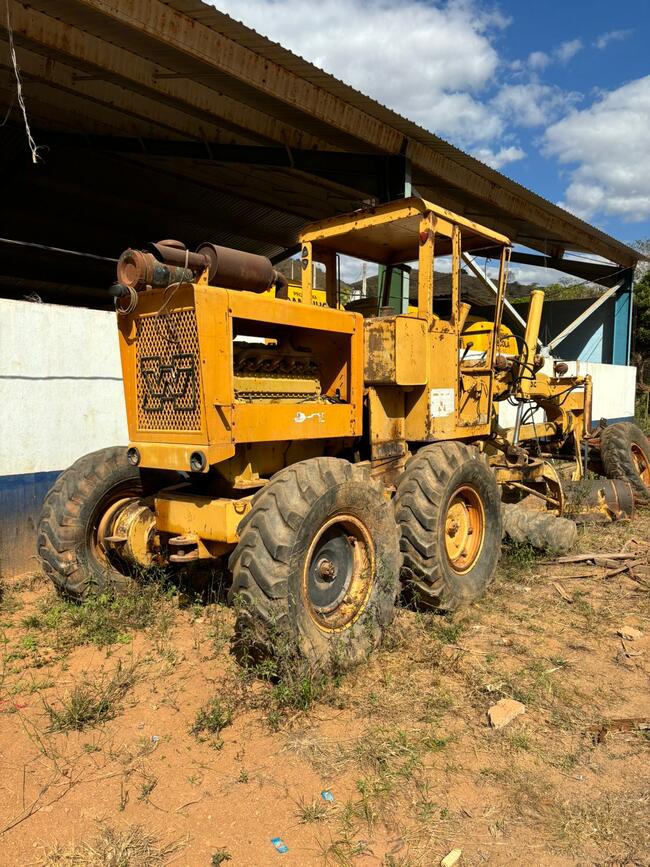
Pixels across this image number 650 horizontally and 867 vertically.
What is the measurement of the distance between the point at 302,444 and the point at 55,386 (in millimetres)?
3035

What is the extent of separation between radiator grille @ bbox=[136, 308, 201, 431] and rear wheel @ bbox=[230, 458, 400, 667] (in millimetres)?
681

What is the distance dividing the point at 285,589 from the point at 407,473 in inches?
58.7

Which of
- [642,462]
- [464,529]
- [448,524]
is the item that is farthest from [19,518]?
[642,462]

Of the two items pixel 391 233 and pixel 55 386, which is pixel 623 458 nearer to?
pixel 391 233

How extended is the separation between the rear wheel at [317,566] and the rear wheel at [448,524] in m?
0.31

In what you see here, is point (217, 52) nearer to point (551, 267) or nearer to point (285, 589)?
point (285, 589)

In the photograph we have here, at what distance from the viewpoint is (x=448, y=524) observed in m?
4.77

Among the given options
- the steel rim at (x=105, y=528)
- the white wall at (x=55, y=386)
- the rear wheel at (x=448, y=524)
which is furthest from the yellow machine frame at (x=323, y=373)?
the white wall at (x=55, y=386)

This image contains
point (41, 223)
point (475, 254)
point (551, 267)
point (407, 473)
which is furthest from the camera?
point (551, 267)

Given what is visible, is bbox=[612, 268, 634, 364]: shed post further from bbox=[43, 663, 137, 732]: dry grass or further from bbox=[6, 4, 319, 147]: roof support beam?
bbox=[43, 663, 137, 732]: dry grass

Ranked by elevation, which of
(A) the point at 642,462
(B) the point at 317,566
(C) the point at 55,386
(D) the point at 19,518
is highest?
(C) the point at 55,386

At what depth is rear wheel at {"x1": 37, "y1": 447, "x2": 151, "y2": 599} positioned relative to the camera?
429 cm

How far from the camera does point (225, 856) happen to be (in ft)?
7.48

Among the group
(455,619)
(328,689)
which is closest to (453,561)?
(455,619)
